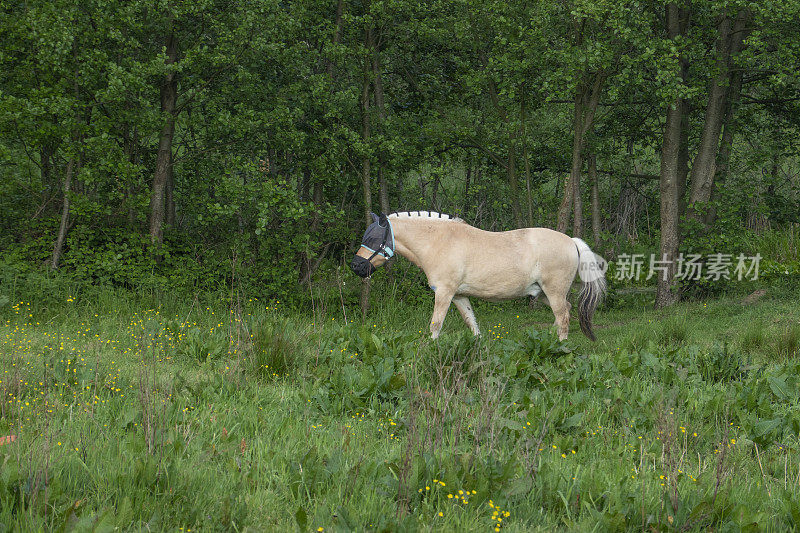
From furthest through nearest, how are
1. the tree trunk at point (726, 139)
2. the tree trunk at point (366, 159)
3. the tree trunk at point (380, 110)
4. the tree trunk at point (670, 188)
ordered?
the tree trunk at point (726, 139), the tree trunk at point (670, 188), the tree trunk at point (380, 110), the tree trunk at point (366, 159)

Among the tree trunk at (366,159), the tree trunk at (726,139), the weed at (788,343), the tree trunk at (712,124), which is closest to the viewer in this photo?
the weed at (788,343)

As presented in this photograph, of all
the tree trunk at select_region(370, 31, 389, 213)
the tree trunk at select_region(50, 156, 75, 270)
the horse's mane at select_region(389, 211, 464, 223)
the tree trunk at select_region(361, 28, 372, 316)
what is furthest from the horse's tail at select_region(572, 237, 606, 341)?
the tree trunk at select_region(50, 156, 75, 270)

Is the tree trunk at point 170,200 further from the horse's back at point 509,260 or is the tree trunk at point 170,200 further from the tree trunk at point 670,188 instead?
the tree trunk at point 670,188

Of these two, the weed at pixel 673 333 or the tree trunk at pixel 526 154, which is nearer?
the weed at pixel 673 333

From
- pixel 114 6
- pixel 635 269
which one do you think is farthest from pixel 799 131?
pixel 114 6

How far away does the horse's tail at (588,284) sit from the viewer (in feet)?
32.1

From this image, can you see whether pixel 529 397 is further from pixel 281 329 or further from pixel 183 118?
pixel 183 118

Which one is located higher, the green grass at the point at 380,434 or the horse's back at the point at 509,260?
the horse's back at the point at 509,260

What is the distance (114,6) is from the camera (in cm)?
1045

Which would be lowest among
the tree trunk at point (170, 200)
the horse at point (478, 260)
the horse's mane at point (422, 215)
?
the horse at point (478, 260)

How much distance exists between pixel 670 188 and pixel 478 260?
19.0ft

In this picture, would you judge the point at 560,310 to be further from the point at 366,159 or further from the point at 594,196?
the point at 594,196

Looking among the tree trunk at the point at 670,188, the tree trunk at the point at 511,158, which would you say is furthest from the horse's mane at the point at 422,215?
the tree trunk at the point at 670,188

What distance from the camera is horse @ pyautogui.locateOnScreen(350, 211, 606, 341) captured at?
930cm
